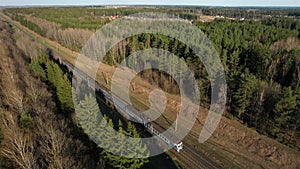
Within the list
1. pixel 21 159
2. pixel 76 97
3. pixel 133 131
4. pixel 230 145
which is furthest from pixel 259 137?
pixel 21 159

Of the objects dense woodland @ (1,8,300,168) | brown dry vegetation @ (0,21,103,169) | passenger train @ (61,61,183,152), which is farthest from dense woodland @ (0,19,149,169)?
passenger train @ (61,61,183,152)

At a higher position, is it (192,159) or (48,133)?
(48,133)

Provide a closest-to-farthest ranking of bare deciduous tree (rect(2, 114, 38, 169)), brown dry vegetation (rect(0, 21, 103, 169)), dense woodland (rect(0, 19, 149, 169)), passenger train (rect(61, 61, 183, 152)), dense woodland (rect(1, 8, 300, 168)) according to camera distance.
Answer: bare deciduous tree (rect(2, 114, 38, 169)) < brown dry vegetation (rect(0, 21, 103, 169)) < dense woodland (rect(0, 19, 149, 169)) < dense woodland (rect(1, 8, 300, 168)) < passenger train (rect(61, 61, 183, 152))

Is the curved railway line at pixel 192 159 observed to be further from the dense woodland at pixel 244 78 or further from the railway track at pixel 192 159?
the dense woodland at pixel 244 78

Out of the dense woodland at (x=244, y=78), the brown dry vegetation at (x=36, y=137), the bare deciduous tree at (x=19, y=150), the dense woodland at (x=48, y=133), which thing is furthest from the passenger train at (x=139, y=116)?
the bare deciduous tree at (x=19, y=150)

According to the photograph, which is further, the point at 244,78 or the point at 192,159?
the point at 244,78

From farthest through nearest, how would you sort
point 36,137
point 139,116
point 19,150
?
point 139,116 < point 36,137 < point 19,150

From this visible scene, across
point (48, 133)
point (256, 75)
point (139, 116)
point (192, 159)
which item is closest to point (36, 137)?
point (48, 133)

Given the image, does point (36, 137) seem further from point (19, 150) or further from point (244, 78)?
point (244, 78)

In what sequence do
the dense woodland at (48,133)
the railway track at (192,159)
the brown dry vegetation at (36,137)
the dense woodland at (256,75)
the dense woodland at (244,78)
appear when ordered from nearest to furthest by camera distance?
the brown dry vegetation at (36,137)
the dense woodland at (48,133)
the railway track at (192,159)
the dense woodland at (244,78)
the dense woodland at (256,75)

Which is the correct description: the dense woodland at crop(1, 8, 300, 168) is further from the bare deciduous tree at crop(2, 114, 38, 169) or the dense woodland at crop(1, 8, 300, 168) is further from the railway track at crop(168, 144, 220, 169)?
the railway track at crop(168, 144, 220, 169)

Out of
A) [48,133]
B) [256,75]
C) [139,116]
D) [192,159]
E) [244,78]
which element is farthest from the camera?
[256,75]

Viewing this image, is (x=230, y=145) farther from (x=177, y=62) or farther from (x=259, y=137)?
(x=177, y=62)
